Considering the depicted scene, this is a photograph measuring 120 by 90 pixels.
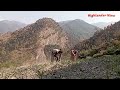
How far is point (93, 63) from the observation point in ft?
45.5

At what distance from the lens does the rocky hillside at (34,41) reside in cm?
3675

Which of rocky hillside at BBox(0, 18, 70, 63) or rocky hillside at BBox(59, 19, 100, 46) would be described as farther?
rocky hillside at BBox(59, 19, 100, 46)

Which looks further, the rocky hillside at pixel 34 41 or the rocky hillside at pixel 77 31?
the rocky hillside at pixel 77 31

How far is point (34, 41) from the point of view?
146 feet

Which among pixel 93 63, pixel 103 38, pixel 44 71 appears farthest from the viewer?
pixel 103 38

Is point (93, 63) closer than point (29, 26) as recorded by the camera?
Yes

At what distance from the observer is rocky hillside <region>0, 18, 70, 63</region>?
121 ft

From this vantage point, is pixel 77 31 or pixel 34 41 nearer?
pixel 34 41

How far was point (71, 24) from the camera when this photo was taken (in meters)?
54.8
